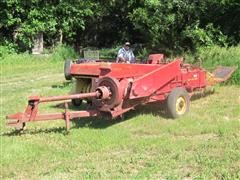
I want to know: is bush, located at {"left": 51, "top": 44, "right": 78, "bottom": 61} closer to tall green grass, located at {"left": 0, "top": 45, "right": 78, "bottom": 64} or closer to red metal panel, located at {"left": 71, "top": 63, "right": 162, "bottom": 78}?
tall green grass, located at {"left": 0, "top": 45, "right": 78, "bottom": 64}

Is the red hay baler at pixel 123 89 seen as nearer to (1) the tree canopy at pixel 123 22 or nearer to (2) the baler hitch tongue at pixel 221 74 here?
(2) the baler hitch tongue at pixel 221 74

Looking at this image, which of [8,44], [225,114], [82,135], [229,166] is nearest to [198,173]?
[229,166]

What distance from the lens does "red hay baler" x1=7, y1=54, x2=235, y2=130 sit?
29.9 ft

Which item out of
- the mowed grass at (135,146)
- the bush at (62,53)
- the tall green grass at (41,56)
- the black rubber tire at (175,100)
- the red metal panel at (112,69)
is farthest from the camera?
the bush at (62,53)

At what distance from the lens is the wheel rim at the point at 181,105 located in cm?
1023

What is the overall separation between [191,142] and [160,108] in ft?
8.53

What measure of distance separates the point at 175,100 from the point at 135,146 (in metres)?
2.03

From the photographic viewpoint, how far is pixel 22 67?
23344 millimetres

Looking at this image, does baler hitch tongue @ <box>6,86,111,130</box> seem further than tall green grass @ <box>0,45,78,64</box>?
No

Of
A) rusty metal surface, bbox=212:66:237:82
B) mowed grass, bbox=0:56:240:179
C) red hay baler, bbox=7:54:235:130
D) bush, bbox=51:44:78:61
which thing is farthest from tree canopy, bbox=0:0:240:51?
red hay baler, bbox=7:54:235:130

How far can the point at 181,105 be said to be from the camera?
1034 cm

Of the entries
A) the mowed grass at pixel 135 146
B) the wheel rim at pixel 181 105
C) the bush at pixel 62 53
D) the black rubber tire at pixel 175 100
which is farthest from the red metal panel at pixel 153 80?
the bush at pixel 62 53

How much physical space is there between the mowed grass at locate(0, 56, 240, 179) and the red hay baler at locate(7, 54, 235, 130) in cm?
32

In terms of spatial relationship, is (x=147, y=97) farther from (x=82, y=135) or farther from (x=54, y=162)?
(x=54, y=162)
